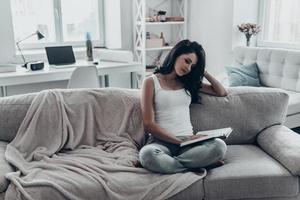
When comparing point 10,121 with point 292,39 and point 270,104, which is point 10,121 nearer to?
point 270,104

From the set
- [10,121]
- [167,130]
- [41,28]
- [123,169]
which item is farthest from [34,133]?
[41,28]

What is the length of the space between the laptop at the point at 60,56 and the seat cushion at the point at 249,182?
229 cm

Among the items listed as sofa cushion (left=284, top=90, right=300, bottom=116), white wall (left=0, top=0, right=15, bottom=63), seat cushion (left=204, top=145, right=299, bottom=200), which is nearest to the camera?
seat cushion (left=204, top=145, right=299, bottom=200)

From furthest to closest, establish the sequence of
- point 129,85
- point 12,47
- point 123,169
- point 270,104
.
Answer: point 129,85 → point 12,47 → point 270,104 → point 123,169

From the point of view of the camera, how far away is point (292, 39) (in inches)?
155

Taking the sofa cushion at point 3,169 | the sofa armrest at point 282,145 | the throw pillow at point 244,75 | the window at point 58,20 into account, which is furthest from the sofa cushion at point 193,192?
the window at point 58,20

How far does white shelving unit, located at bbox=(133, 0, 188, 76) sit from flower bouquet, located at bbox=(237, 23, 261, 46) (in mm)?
801

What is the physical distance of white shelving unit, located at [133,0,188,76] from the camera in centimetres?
423

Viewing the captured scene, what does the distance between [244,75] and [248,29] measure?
75 cm

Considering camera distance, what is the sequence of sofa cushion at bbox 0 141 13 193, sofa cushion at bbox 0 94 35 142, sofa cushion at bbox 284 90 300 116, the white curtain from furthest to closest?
the white curtain
sofa cushion at bbox 284 90 300 116
sofa cushion at bbox 0 94 35 142
sofa cushion at bbox 0 141 13 193

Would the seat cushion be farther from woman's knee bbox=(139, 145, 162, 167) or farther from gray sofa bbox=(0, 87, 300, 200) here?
woman's knee bbox=(139, 145, 162, 167)

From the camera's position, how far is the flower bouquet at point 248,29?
396cm

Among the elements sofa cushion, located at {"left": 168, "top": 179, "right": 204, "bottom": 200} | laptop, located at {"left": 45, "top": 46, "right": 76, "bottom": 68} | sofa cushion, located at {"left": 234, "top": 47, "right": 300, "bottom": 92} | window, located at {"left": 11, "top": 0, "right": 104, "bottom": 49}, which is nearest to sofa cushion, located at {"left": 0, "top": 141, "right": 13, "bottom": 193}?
sofa cushion, located at {"left": 168, "top": 179, "right": 204, "bottom": 200}

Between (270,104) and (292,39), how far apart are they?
195 centimetres
